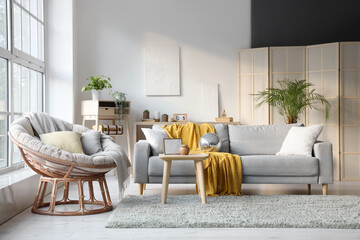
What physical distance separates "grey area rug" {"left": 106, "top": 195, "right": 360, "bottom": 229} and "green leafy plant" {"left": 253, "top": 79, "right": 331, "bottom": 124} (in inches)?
90.8

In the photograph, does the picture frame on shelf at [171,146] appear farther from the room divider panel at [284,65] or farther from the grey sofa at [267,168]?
the room divider panel at [284,65]

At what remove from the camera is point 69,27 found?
751cm

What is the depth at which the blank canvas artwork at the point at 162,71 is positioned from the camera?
26.3ft

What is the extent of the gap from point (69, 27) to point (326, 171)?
469cm

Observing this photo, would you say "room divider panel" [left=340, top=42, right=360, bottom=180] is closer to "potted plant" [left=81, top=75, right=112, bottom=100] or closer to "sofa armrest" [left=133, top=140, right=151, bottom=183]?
"sofa armrest" [left=133, top=140, right=151, bottom=183]

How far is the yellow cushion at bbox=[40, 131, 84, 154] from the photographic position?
15.2 feet

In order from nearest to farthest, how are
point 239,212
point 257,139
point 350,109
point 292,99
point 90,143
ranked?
point 239,212 < point 90,143 < point 257,139 < point 292,99 < point 350,109

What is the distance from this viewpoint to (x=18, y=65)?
5.82 metres

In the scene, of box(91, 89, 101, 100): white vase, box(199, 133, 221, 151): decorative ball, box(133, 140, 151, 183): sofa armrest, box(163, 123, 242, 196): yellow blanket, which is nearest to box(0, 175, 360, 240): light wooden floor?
box(133, 140, 151, 183): sofa armrest

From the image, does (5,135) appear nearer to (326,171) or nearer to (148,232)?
(148,232)

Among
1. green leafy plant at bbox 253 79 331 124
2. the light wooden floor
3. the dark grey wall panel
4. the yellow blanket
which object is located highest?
the dark grey wall panel

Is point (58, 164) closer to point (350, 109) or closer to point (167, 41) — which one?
point (167, 41)

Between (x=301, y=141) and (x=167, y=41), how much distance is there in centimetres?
345

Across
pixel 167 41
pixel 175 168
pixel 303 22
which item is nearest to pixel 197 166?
pixel 175 168
